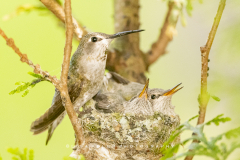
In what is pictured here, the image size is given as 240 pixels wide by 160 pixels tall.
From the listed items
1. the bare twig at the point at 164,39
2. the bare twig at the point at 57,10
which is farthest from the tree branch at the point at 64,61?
the bare twig at the point at 164,39

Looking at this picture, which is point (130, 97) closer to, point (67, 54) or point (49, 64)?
point (67, 54)

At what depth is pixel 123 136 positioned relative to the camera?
7.68 ft

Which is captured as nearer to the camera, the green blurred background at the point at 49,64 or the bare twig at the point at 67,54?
the bare twig at the point at 67,54

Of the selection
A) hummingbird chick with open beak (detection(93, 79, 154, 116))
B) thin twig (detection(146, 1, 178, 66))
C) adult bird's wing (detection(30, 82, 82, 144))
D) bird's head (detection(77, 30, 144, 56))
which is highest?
thin twig (detection(146, 1, 178, 66))

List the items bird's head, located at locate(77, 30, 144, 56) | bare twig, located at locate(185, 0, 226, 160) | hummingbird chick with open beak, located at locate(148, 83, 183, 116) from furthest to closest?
hummingbird chick with open beak, located at locate(148, 83, 183, 116)
bird's head, located at locate(77, 30, 144, 56)
bare twig, located at locate(185, 0, 226, 160)

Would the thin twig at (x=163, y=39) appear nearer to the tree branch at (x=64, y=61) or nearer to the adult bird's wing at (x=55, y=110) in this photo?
the adult bird's wing at (x=55, y=110)

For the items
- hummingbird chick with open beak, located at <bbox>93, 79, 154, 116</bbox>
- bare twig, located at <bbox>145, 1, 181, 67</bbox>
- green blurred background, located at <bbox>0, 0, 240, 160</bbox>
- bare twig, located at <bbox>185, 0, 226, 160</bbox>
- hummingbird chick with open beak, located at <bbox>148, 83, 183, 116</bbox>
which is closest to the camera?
bare twig, located at <bbox>185, 0, 226, 160</bbox>

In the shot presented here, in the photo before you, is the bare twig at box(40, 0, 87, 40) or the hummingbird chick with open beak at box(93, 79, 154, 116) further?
the hummingbird chick with open beak at box(93, 79, 154, 116)

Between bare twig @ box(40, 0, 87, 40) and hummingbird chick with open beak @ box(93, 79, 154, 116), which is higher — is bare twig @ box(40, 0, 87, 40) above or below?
above

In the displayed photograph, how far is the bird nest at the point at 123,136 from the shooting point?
91.6 inches

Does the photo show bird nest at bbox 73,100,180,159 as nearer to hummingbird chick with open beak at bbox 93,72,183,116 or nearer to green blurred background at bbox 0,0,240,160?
hummingbird chick with open beak at bbox 93,72,183,116

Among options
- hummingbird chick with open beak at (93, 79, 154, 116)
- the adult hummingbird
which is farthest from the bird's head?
hummingbird chick with open beak at (93, 79, 154, 116)

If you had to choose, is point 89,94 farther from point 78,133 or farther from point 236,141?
point 236,141

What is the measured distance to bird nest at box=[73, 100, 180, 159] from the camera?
233 centimetres
